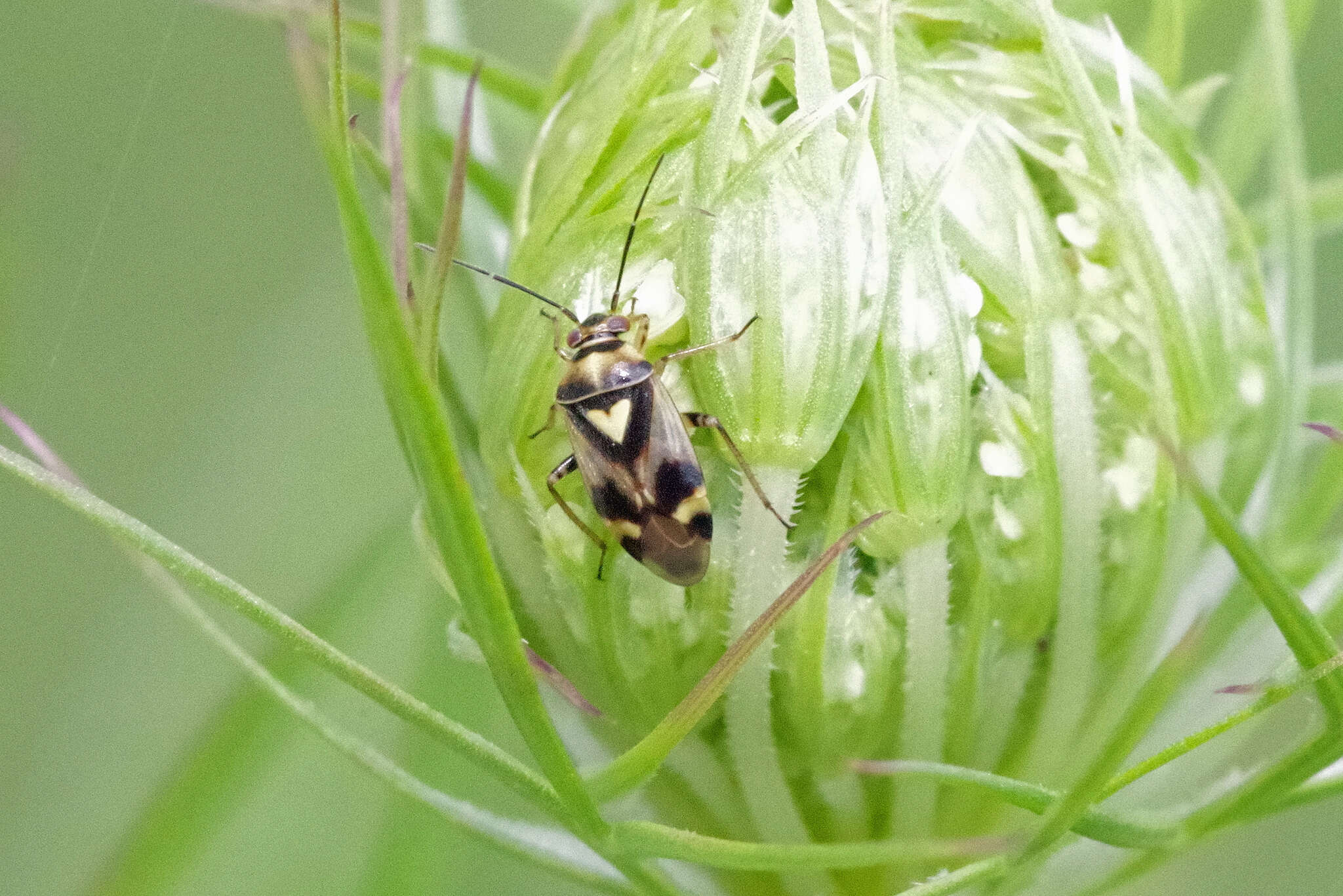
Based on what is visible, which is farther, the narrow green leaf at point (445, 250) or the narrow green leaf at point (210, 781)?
the narrow green leaf at point (210, 781)

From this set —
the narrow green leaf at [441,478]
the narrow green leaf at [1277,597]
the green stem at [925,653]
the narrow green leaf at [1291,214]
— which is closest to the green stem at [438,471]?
the narrow green leaf at [441,478]

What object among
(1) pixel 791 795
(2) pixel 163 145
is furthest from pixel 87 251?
(1) pixel 791 795

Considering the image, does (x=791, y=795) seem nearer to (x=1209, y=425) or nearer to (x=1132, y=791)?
(x=1132, y=791)

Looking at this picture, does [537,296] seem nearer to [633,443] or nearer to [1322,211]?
[633,443]

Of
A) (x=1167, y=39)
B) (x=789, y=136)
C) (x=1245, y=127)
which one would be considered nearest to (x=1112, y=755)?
(x=789, y=136)

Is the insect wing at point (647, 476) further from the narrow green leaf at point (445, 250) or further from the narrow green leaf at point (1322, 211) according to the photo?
the narrow green leaf at point (1322, 211)
